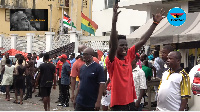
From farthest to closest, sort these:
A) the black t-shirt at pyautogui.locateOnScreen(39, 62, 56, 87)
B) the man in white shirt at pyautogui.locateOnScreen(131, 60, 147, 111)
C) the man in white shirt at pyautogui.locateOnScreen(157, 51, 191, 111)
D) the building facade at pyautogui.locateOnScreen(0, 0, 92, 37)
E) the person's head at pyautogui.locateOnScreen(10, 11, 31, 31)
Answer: the person's head at pyautogui.locateOnScreen(10, 11, 31, 31)
the building facade at pyautogui.locateOnScreen(0, 0, 92, 37)
the black t-shirt at pyautogui.locateOnScreen(39, 62, 56, 87)
the man in white shirt at pyautogui.locateOnScreen(131, 60, 147, 111)
the man in white shirt at pyautogui.locateOnScreen(157, 51, 191, 111)

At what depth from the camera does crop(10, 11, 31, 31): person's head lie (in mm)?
48062

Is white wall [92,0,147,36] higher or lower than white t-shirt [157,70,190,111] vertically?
higher

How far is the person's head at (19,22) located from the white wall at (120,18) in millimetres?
13496

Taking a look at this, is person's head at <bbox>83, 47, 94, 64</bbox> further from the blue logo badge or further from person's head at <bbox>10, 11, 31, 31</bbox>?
person's head at <bbox>10, 11, 31, 31</bbox>

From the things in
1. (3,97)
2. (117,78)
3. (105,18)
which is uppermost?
(105,18)

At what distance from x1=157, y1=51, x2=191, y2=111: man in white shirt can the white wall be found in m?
26.2

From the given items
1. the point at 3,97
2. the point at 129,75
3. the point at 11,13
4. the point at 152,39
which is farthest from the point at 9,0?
the point at 129,75

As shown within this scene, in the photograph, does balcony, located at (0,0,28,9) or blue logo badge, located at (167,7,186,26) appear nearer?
blue logo badge, located at (167,7,186,26)

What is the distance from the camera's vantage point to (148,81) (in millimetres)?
12906

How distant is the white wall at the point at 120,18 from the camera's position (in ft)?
110

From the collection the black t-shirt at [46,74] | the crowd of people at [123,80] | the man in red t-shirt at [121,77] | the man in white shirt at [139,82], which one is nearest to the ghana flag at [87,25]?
the black t-shirt at [46,74]

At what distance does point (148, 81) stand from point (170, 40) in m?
2.12

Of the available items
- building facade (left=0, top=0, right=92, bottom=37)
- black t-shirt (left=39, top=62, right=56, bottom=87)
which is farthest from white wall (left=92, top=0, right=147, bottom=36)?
black t-shirt (left=39, top=62, right=56, bottom=87)

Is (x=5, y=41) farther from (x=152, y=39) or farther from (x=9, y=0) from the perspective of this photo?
(x=152, y=39)
